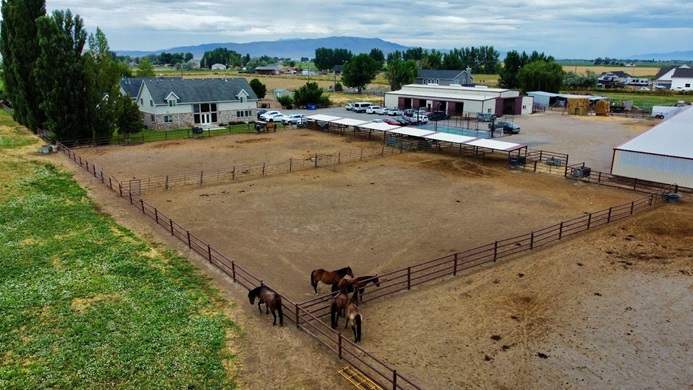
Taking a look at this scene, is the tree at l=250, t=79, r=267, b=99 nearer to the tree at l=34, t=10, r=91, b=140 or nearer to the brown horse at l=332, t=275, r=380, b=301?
the tree at l=34, t=10, r=91, b=140

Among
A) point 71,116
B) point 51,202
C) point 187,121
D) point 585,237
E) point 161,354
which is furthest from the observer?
point 187,121

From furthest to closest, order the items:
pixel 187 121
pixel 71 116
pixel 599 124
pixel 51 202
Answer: pixel 599 124, pixel 187 121, pixel 71 116, pixel 51 202

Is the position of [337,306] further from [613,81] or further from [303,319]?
[613,81]

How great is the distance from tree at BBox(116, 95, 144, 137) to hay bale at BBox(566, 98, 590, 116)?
5855 centimetres

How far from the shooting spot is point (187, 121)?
56.0 m

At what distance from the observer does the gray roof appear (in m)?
54.3

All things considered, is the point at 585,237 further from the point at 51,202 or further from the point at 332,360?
the point at 51,202

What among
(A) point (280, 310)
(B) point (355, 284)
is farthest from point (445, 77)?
(A) point (280, 310)

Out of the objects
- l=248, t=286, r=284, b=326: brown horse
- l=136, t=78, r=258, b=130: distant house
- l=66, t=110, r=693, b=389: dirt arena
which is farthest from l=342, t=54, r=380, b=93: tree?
l=248, t=286, r=284, b=326: brown horse

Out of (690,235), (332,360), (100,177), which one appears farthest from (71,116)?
(690,235)

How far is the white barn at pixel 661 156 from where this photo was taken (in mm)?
30562

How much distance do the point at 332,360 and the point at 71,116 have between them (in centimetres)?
4002

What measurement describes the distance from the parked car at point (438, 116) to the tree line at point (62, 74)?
1393 inches

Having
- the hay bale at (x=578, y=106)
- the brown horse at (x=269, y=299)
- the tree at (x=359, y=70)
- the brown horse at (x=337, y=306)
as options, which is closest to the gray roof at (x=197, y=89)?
the tree at (x=359, y=70)
